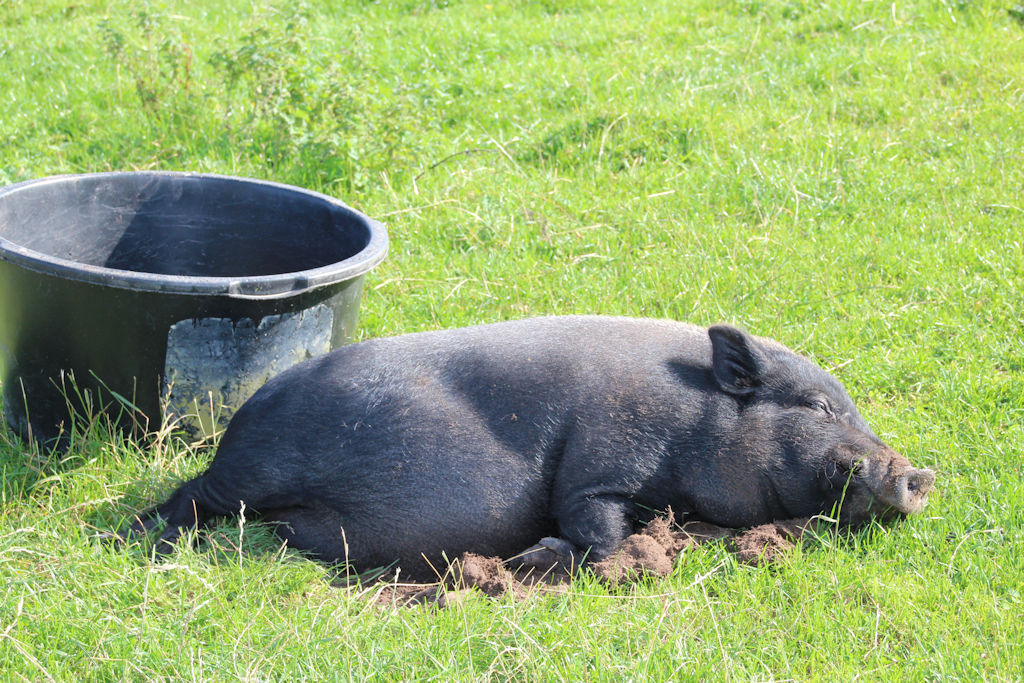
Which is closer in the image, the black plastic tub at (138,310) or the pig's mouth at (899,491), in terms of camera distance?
the pig's mouth at (899,491)

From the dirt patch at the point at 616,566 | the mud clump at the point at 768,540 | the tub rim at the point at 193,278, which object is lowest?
the dirt patch at the point at 616,566

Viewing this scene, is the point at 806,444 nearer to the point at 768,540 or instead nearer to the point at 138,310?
the point at 768,540

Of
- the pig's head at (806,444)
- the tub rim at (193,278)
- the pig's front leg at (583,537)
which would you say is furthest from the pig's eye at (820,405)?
the tub rim at (193,278)

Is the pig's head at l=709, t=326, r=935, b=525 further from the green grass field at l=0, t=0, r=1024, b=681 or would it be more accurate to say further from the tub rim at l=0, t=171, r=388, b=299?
the tub rim at l=0, t=171, r=388, b=299

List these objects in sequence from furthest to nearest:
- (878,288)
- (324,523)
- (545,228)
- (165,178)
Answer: (545,228), (878,288), (165,178), (324,523)

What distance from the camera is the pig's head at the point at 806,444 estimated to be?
11.0 feet

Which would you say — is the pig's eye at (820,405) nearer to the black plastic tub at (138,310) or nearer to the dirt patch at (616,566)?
the dirt patch at (616,566)

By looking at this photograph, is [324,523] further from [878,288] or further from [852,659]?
[878,288]

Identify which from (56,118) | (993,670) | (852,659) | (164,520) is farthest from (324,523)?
(56,118)

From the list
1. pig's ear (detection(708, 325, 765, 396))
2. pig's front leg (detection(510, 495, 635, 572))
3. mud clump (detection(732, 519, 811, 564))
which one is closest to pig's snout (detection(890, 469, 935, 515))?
mud clump (detection(732, 519, 811, 564))

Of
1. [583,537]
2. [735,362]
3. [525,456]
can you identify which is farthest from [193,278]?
[735,362]

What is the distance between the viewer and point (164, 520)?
3.46 meters

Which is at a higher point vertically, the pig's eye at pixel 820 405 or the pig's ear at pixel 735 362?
the pig's ear at pixel 735 362

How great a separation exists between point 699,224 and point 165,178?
9.50 feet
